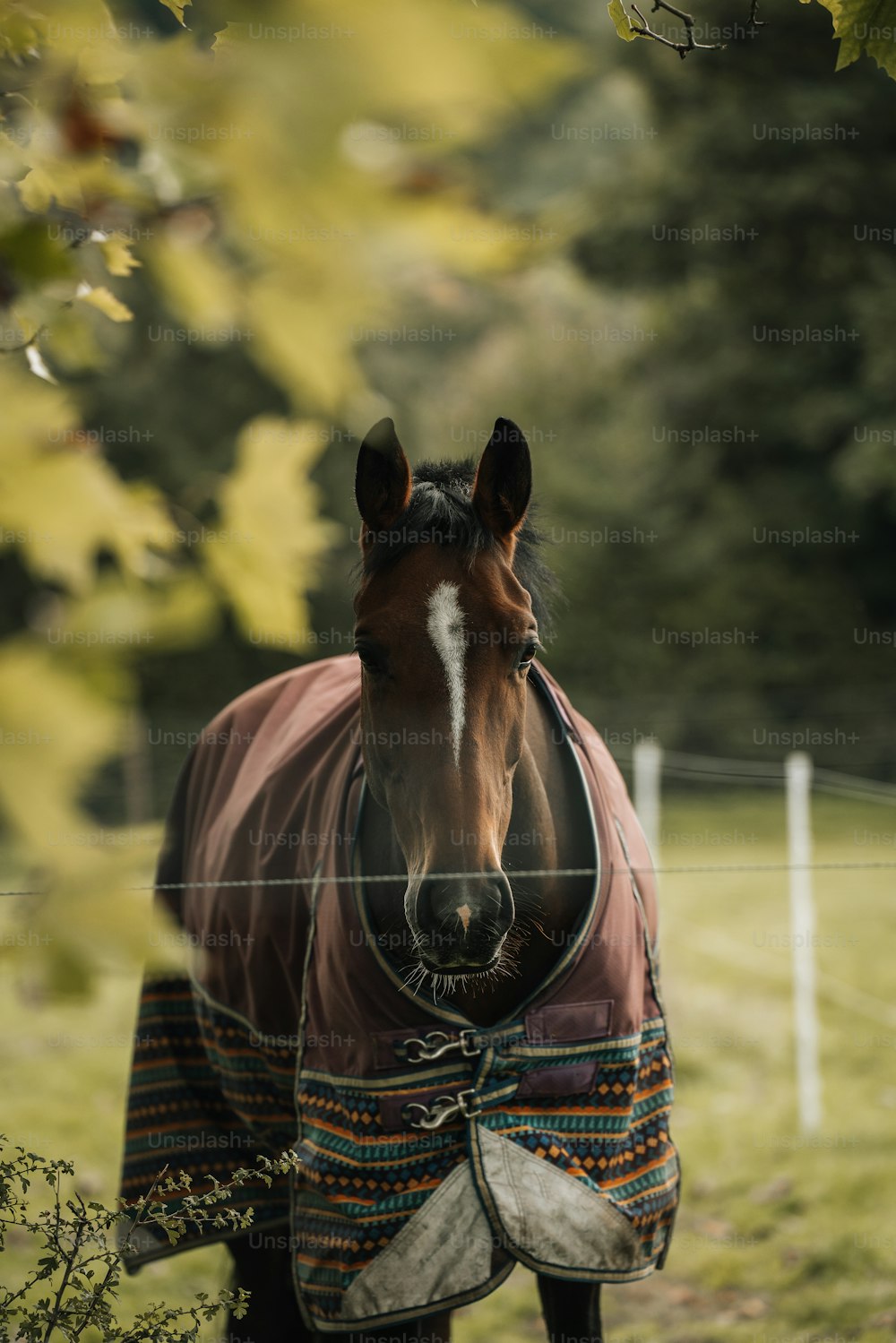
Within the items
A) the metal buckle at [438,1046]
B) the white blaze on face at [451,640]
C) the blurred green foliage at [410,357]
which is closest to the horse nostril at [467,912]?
the white blaze on face at [451,640]

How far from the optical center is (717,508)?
13594 millimetres

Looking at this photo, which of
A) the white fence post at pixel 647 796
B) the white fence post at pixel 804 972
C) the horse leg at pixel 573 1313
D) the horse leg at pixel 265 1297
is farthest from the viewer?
the white fence post at pixel 647 796

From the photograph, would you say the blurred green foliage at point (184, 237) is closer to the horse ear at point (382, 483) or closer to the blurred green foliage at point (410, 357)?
the blurred green foliage at point (410, 357)

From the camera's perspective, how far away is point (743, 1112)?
478cm

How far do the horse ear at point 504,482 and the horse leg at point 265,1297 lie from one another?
1.68m

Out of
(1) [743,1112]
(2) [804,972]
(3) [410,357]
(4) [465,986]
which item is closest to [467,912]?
(4) [465,986]

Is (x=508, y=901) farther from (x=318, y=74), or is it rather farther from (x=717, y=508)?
(x=717, y=508)

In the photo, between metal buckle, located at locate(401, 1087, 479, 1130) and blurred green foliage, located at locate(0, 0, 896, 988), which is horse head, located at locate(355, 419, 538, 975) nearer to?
blurred green foliage, located at locate(0, 0, 896, 988)

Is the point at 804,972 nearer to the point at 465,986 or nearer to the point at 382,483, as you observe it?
the point at 465,986

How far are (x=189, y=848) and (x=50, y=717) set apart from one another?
98.1 inches

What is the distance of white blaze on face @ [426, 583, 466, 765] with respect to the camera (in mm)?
1759

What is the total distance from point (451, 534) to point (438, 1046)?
32.8 inches

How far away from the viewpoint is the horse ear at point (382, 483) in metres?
1.95

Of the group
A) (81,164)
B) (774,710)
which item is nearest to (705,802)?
(774,710)
